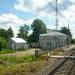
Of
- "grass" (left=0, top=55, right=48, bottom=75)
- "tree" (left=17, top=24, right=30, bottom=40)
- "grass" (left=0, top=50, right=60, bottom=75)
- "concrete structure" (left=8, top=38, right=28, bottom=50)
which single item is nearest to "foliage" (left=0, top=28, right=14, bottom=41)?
"tree" (left=17, top=24, right=30, bottom=40)

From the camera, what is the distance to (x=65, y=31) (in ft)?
437

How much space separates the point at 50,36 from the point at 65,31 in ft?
181

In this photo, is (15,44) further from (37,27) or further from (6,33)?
(6,33)

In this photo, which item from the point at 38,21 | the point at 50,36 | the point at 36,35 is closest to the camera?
the point at 50,36

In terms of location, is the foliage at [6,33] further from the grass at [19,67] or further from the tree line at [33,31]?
the grass at [19,67]

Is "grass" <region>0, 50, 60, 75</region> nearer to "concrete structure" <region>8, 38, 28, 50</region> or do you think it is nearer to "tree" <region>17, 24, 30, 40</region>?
"concrete structure" <region>8, 38, 28, 50</region>

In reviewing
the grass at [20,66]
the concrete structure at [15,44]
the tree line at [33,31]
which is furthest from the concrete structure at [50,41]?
the grass at [20,66]

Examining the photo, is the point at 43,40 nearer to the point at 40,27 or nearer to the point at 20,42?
the point at 20,42

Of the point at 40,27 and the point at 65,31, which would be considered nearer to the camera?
the point at 40,27

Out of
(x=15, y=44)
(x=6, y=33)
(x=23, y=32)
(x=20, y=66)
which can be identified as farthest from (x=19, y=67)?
(x=6, y=33)

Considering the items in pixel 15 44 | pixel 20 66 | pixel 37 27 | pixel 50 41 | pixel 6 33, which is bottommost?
pixel 20 66

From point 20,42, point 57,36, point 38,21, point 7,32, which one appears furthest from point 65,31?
point 20,42

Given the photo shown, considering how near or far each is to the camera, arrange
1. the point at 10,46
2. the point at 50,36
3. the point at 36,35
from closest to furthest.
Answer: the point at 10,46 < the point at 50,36 < the point at 36,35

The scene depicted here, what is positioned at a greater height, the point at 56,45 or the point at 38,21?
the point at 38,21
